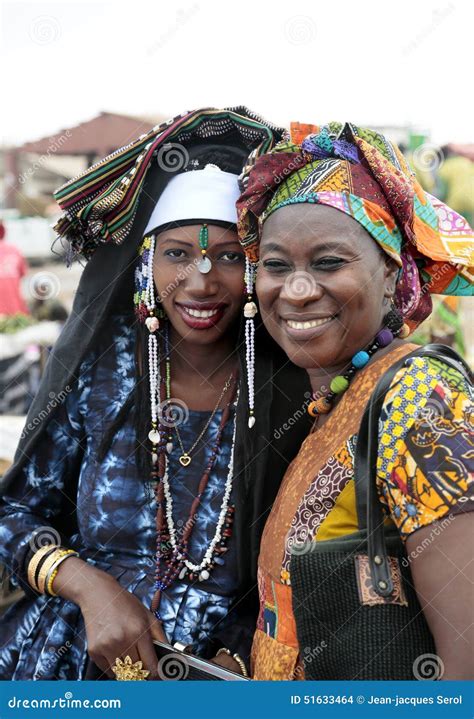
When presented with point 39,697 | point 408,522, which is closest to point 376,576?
point 408,522

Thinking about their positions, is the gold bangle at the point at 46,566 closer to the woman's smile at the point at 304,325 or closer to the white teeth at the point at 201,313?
the white teeth at the point at 201,313

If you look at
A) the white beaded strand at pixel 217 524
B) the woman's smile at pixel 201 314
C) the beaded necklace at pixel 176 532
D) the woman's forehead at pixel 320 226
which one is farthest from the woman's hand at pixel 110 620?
the woman's forehead at pixel 320 226

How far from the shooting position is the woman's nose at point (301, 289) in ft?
7.14

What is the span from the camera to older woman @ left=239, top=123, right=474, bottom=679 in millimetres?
1801

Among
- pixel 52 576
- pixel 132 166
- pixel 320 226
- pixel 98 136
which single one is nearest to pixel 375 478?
pixel 320 226

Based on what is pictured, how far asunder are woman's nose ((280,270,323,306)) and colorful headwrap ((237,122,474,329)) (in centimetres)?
20

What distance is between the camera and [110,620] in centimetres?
264

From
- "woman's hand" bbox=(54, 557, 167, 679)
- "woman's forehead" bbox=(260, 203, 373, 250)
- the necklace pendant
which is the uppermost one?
"woman's forehead" bbox=(260, 203, 373, 250)

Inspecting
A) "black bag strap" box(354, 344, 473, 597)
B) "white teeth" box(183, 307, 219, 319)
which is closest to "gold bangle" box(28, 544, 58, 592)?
"white teeth" box(183, 307, 219, 319)

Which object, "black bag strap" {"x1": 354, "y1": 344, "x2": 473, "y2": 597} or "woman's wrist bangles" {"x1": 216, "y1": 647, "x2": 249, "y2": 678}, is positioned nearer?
"black bag strap" {"x1": 354, "y1": 344, "x2": 473, "y2": 597}

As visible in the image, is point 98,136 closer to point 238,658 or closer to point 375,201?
point 375,201

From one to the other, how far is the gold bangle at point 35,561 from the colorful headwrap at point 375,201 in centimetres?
128

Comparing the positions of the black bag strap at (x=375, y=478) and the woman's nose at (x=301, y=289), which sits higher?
the woman's nose at (x=301, y=289)

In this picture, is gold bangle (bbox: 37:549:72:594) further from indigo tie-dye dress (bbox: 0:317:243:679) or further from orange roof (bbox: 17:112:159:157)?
orange roof (bbox: 17:112:159:157)
